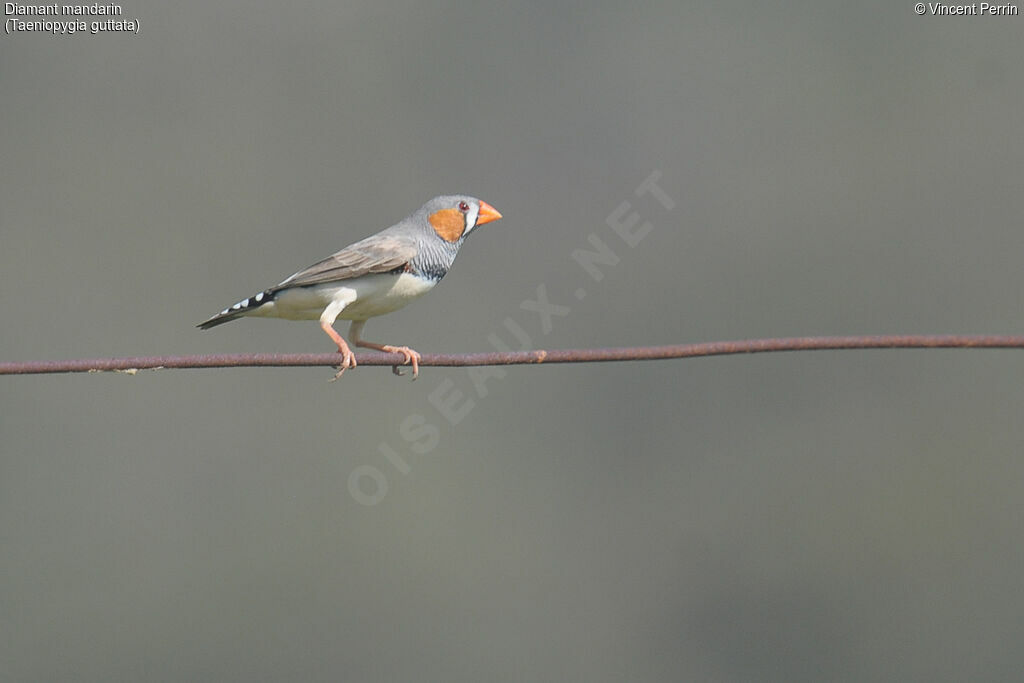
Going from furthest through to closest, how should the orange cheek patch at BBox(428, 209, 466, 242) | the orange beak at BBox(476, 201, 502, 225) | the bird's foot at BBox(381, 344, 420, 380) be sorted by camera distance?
the orange beak at BBox(476, 201, 502, 225)
the orange cheek patch at BBox(428, 209, 466, 242)
the bird's foot at BBox(381, 344, 420, 380)

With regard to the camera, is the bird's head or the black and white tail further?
the bird's head

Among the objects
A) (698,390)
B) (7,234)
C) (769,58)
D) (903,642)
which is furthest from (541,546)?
(769,58)

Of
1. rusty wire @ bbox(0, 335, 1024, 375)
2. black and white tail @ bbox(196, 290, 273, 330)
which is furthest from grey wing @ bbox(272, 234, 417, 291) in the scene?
rusty wire @ bbox(0, 335, 1024, 375)

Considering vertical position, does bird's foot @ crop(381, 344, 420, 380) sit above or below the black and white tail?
below

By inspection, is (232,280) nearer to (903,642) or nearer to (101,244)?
(101,244)

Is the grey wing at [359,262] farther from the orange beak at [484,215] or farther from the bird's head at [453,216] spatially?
the orange beak at [484,215]

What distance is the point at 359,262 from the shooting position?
712cm

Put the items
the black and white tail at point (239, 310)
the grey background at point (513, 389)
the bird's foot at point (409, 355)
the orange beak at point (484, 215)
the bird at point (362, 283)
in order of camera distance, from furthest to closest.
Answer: the grey background at point (513, 389) < the orange beak at point (484, 215) < the bird at point (362, 283) < the black and white tail at point (239, 310) < the bird's foot at point (409, 355)

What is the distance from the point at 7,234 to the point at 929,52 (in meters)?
38.4

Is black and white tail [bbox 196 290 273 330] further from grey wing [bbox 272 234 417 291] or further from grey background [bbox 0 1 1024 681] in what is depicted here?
grey background [bbox 0 1 1024 681]

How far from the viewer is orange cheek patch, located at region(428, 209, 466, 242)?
25.5ft

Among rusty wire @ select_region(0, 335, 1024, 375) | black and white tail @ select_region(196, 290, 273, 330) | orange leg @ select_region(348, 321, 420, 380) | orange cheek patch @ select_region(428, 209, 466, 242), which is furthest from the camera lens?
orange cheek patch @ select_region(428, 209, 466, 242)

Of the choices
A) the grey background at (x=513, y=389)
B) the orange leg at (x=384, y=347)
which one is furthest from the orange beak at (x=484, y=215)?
the grey background at (x=513, y=389)

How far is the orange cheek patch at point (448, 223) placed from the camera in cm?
777
